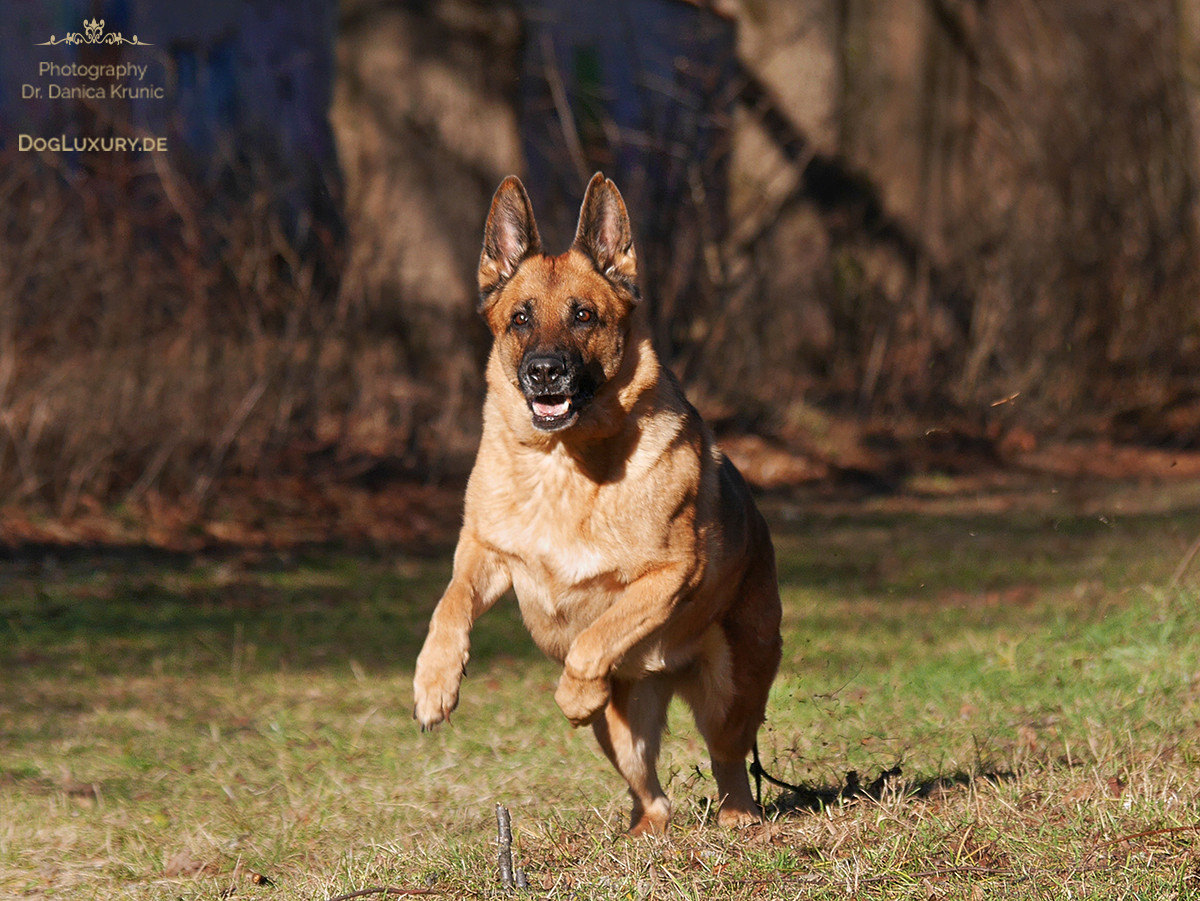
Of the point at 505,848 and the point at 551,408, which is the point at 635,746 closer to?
the point at 505,848

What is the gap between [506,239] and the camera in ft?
16.3

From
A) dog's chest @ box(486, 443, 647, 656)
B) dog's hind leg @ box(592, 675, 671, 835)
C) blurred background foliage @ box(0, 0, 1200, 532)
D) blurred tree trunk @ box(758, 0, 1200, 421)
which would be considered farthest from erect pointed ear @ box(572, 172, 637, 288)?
blurred tree trunk @ box(758, 0, 1200, 421)

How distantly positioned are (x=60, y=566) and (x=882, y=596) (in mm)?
5591

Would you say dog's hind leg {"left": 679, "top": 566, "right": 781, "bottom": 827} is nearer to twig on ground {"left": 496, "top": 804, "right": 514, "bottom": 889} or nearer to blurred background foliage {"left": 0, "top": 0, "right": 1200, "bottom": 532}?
twig on ground {"left": 496, "top": 804, "right": 514, "bottom": 889}

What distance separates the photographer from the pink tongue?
445cm

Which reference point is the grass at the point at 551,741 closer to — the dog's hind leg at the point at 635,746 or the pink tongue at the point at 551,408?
the dog's hind leg at the point at 635,746

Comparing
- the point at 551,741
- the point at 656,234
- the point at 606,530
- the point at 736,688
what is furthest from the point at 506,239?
the point at 656,234

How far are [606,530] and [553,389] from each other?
49cm

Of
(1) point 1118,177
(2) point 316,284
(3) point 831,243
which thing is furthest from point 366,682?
(1) point 1118,177

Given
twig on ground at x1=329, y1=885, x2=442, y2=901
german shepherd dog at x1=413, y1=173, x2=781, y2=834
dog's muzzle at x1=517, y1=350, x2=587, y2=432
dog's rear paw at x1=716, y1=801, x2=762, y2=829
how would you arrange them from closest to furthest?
1. twig on ground at x1=329, y1=885, x2=442, y2=901
2. german shepherd dog at x1=413, y1=173, x2=781, y2=834
3. dog's muzzle at x1=517, y1=350, x2=587, y2=432
4. dog's rear paw at x1=716, y1=801, x2=762, y2=829

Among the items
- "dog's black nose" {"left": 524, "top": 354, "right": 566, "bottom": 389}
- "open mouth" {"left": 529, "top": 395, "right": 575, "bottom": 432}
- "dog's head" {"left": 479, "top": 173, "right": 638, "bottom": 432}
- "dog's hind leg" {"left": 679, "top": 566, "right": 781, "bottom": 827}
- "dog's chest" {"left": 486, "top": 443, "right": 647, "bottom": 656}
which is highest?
"dog's head" {"left": 479, "top": 173, "right": 638, "bottom": 432}

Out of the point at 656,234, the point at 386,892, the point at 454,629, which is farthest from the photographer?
the point at 656,234

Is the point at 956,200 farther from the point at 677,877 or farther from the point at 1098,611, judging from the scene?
the point at 677,877

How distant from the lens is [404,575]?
1006cm
